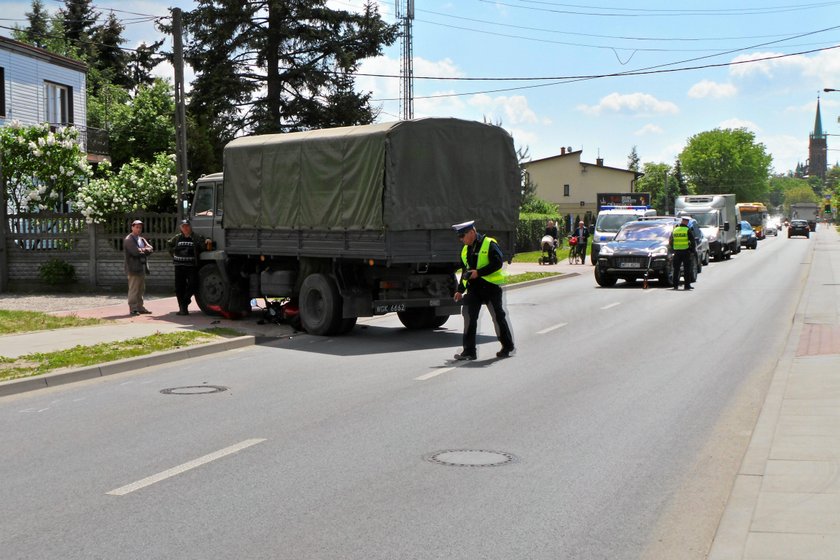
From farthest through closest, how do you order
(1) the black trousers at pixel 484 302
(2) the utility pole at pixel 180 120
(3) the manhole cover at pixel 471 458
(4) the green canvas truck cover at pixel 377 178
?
(2) the utility pole at pixel 180 120 → (4) the green canvas truck cover at pixel 377 178 → (1) the black trousers at pixel 484 302 → (3) the manhole cover at pixel 471 458

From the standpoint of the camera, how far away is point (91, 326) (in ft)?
54.8

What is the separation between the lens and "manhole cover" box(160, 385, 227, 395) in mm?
10727

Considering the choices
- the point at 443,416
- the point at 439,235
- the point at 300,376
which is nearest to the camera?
the point at 443,416

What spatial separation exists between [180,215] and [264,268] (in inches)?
210

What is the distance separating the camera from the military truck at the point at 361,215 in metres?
15.4

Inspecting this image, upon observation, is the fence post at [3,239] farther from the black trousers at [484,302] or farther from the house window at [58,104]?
the black trousers at [484,302]

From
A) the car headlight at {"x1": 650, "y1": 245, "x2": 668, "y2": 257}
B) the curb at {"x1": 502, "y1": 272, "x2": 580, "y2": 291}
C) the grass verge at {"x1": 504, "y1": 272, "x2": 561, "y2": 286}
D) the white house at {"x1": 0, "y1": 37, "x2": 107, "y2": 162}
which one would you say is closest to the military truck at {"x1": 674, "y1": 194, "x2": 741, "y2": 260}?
the curb at {"x1": 502, "y1": 272, "x2": 580, "y2": 291}

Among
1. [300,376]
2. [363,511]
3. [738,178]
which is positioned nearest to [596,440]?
[363,511]

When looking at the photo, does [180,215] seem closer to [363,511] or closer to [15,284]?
[15,284]

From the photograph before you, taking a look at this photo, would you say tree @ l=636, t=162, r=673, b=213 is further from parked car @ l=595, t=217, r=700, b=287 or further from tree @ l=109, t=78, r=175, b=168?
parked car @ l=595, t=217, r=700, b=287

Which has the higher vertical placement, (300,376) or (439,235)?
(439,235)

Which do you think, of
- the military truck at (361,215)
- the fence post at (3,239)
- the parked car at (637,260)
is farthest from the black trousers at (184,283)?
→ the parked car at (637,260)

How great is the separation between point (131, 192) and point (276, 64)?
16.2 meters

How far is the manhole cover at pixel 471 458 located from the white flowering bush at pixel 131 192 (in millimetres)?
18068
